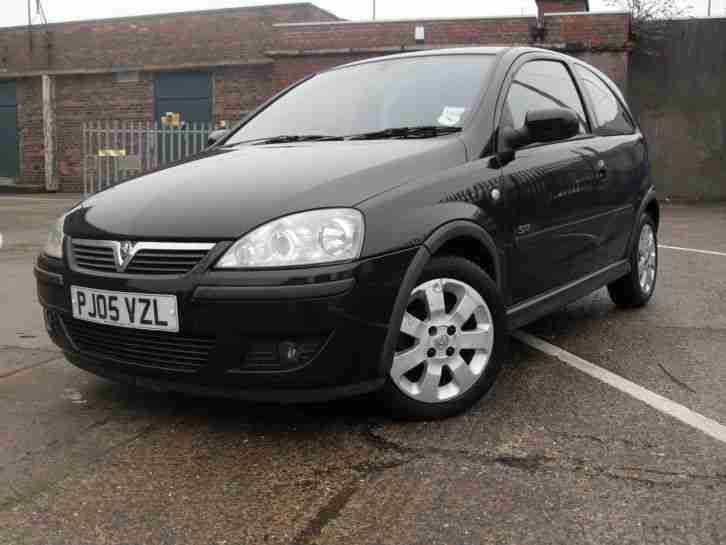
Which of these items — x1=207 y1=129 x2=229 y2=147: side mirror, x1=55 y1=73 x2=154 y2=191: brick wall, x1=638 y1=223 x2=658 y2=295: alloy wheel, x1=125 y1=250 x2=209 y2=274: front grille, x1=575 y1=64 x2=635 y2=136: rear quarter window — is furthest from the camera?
x1=55 y1=73 x2=154 y2=191: brick wall

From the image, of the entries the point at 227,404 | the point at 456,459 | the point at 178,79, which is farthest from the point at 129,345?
the point at 178,79

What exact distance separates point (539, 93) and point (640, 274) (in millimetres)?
1645

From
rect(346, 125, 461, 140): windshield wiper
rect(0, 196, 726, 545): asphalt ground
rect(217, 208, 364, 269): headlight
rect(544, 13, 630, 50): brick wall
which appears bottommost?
rect(0, 196, 726, 545): asphalt ground

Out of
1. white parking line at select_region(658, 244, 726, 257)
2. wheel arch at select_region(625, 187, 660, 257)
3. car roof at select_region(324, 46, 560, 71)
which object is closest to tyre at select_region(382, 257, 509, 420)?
car roof at select_region(324, 46, 560, 71)

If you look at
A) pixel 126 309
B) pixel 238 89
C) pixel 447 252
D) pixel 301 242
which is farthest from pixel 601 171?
pixel 238 89

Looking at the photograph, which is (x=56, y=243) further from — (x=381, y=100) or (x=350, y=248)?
(x=381, y=100)

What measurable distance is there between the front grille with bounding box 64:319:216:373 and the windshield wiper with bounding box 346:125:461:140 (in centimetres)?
132

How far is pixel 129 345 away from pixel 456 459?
1220 millimetres

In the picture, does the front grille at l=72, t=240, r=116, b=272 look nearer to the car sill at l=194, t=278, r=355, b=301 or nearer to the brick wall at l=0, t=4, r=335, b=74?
the car sill at l=194, t=278, r=355, b=301

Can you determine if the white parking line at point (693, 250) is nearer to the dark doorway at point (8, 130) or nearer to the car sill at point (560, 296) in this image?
the car sill at point (560, 296)

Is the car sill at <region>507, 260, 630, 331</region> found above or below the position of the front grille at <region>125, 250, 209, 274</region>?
below

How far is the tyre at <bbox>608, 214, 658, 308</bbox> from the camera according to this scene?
505 cm

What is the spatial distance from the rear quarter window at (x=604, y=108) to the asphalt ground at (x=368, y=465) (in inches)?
59.0

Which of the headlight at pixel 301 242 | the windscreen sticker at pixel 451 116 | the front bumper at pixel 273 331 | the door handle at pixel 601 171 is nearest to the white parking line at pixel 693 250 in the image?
the door handle at pixel 601 171
